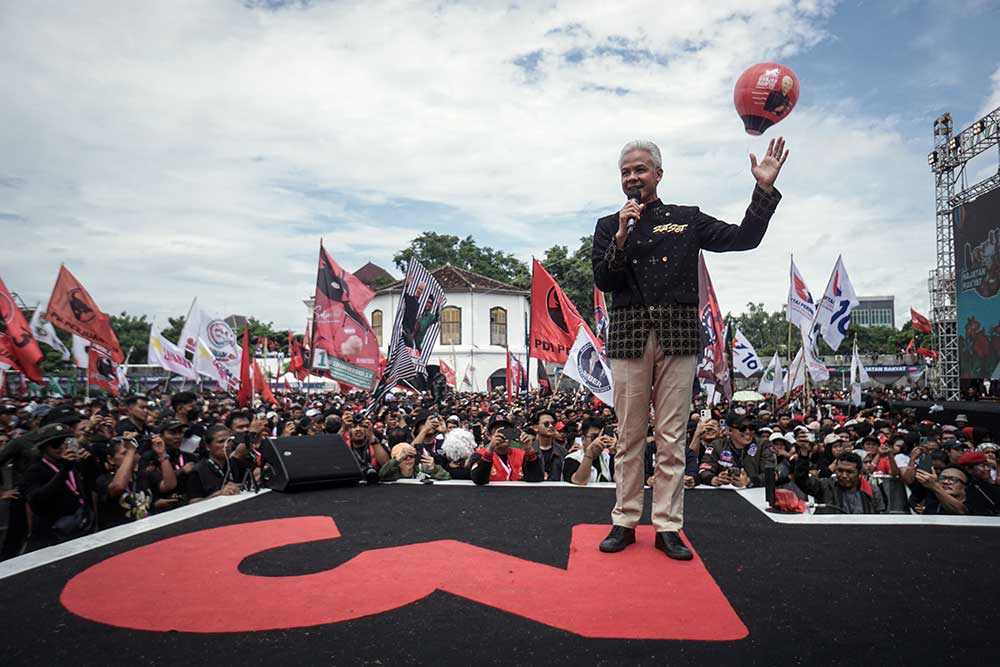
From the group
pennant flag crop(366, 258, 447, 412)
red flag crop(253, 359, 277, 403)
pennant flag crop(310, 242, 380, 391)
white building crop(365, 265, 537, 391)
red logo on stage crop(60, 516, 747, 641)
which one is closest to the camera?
red logo on stage crop(60, 516, 747, 641)

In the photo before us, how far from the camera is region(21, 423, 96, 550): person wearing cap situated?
4.79 metres

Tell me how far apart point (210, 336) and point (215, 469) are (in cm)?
1386

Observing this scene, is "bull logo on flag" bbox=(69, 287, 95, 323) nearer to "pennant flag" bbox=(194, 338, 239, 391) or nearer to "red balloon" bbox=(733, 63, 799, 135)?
"pennant flag" bbox=(194, 338, 239, 391)

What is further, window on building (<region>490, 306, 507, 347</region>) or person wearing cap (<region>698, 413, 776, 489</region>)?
window on building (<region>490, 306, 507, 347</region>)

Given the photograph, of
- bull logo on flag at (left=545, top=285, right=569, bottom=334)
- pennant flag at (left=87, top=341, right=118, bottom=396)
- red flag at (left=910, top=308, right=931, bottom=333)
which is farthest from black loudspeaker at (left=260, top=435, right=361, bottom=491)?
red flag at (left=910, top=308, right=931, bottom=333)

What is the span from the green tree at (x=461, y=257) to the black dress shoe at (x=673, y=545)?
55243mm

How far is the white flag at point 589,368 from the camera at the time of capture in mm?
10281

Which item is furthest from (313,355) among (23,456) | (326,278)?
(23,456)

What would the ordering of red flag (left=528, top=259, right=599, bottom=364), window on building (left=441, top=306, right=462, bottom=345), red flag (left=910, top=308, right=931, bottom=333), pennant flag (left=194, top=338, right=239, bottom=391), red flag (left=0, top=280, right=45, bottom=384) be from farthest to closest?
window on building (left=441, top=306, right=462, bottom=345) < red flag (left=910, top=308, right=931, bottom=333) < pennant flag (left=194, top=338, right=239, bottom=391) < red flag (left=528, top=259, right=599, bottom=364) < red flag (left=0, top=280, right=45, bottom=384)

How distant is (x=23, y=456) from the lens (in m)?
5.52

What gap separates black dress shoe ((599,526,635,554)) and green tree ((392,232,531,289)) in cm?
5512

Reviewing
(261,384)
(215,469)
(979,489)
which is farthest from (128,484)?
(261,384)

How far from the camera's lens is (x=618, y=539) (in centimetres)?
288

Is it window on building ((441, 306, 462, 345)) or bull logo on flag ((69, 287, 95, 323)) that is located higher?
window on building ((441, 306, 462, 345))
